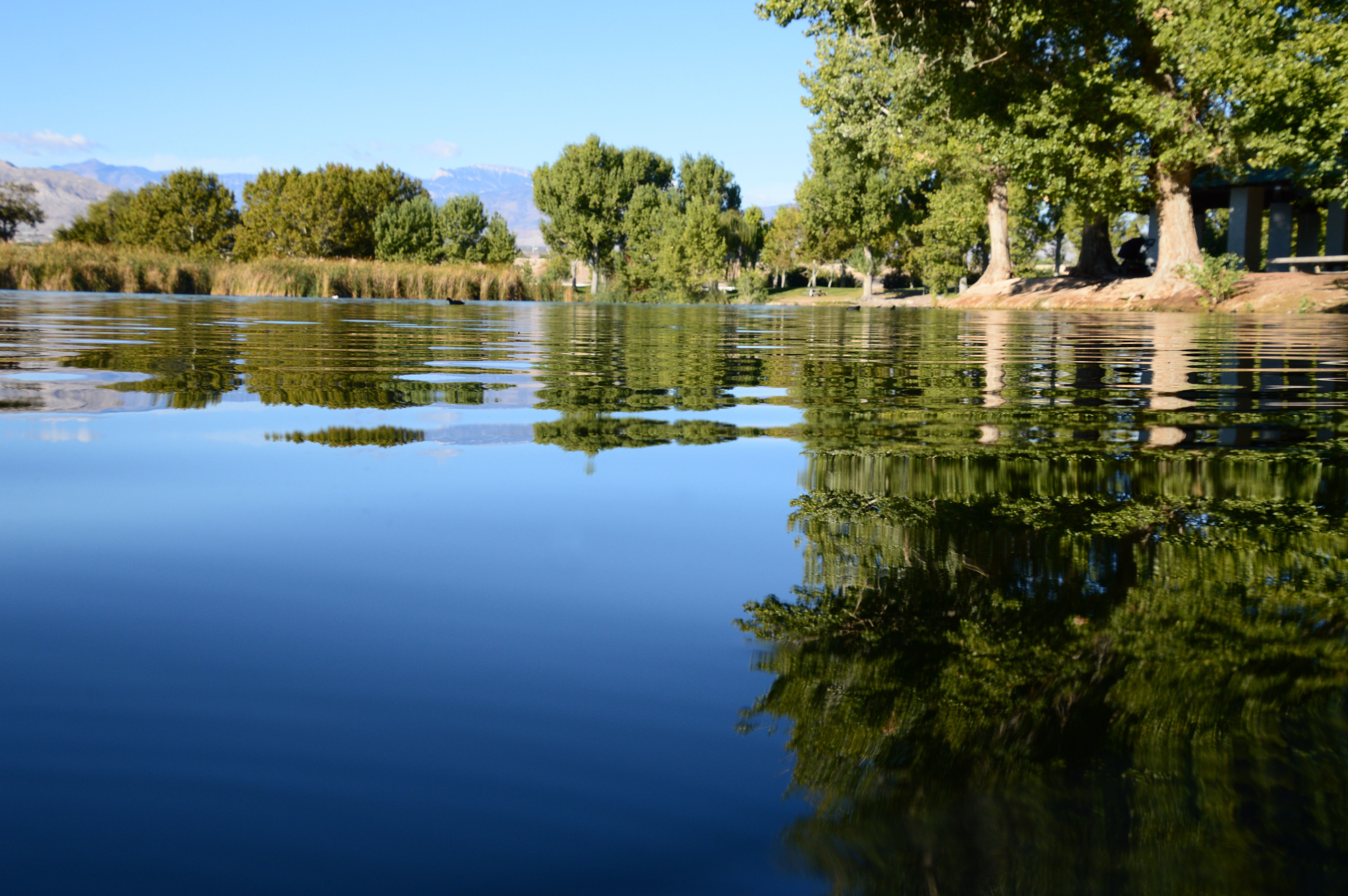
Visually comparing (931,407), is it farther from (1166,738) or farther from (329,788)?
(329,788)

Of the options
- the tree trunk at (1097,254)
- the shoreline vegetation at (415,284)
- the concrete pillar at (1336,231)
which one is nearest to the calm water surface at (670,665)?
the shoreline vegetation at (415,284)

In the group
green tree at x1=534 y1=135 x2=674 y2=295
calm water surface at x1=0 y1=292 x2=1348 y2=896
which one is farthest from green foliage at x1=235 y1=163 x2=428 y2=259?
calm water surface at x1=0 y1=292 x2=1348 y2=896

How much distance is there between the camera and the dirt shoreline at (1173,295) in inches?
807

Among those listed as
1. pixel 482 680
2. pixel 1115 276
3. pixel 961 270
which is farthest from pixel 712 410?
pixel 961 270

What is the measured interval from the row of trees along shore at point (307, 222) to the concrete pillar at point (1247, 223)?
56474 millimetres

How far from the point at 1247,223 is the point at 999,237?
329 inches

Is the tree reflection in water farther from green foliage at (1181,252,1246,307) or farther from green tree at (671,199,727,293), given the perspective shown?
green tree at (671,199,727,293)

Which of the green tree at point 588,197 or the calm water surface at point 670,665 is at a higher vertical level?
the green tree at point 588,197

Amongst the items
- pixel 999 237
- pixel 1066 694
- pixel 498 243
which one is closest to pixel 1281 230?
pixel 999 237

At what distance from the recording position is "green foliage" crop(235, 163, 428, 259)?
262ft

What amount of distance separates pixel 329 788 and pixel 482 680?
0.91 feet

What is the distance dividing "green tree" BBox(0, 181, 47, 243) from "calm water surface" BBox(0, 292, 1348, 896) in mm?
96044

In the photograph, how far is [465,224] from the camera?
8138 cm

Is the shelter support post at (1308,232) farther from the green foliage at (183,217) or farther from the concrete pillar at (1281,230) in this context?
the green foliage at (183,217)
